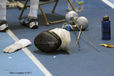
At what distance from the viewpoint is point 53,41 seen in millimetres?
2598

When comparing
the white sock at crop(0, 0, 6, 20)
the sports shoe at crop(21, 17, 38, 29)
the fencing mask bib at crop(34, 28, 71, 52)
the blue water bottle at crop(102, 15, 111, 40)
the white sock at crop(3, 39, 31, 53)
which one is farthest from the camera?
the sports shoe at crop(21, 17, 38, 29)

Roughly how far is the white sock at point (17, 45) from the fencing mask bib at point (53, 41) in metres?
0.23

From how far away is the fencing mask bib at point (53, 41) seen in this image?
2.61 m

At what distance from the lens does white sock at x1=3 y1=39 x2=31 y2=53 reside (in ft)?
8.96

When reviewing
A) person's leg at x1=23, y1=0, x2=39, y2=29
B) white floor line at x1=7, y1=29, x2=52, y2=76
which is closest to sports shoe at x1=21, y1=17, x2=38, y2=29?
person's leg at x1=23, y1=0, x2=39, y2=29

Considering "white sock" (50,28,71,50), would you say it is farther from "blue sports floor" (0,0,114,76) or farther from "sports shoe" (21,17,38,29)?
"sports shoe" (21,17,38,29)

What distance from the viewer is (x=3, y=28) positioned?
11.1 feet

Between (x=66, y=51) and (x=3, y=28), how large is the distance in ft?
3.23

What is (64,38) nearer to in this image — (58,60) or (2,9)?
(58,60)

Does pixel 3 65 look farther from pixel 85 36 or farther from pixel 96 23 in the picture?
pixel 96 23

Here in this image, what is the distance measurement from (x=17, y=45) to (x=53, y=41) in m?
0.40

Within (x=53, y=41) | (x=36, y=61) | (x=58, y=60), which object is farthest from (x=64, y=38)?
(x=36, y=61)

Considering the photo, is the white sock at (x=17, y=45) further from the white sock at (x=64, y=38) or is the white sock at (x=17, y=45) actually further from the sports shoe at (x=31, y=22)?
the sports shoe at (x=31, y=22)

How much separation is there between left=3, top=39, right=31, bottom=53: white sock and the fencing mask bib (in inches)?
9.1
